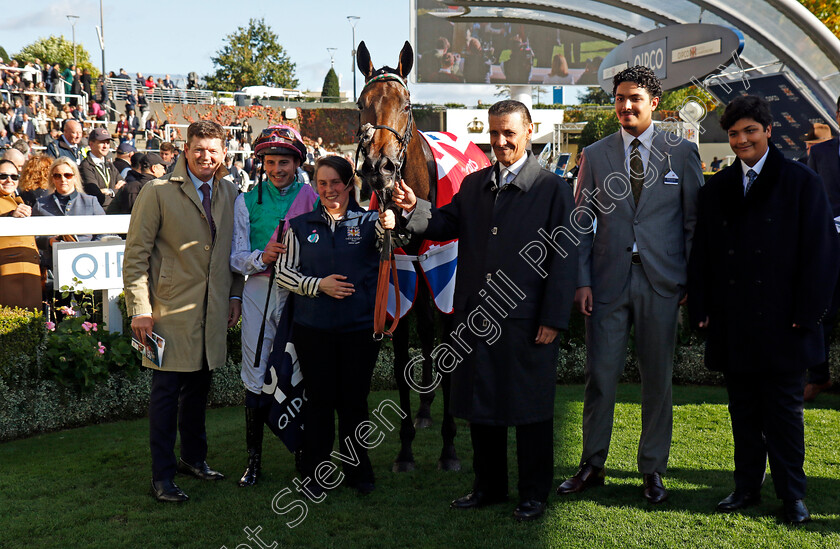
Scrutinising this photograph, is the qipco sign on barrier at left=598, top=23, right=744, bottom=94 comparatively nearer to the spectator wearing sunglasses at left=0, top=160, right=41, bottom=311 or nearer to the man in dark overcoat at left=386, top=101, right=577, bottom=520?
the man in dark overcoat at left=386, top=101, right=577, bottom=520

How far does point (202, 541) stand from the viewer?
3256mm

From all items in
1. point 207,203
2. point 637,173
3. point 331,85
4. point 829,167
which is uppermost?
point 331,85

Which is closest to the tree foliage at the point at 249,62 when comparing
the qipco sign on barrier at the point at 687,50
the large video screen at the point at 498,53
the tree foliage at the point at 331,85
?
the tree foliage at the point at 331,85

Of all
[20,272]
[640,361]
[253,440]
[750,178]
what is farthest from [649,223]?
[20,272]

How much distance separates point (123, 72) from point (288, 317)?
110ft

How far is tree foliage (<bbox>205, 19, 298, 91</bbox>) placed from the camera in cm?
4697

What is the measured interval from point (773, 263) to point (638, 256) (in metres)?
0.61

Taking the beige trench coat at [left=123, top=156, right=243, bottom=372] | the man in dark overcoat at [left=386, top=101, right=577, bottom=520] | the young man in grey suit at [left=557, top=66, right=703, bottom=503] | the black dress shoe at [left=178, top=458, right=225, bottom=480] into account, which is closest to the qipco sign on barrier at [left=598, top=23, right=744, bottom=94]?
the young man in grey suit at [left=557, top=66, right=703, bottom=503]

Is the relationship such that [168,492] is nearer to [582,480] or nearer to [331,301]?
[331,301]

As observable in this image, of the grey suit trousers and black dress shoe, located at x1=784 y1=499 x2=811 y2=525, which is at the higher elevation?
the grey suit trousers

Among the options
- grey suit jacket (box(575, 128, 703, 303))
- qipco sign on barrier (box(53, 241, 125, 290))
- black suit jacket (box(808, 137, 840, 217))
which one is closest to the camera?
grey suit jacket (box(575, 128, 703, 303))

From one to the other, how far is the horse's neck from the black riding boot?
1486 mm

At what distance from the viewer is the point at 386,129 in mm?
3588

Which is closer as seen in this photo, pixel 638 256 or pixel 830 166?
pixel 638 256
